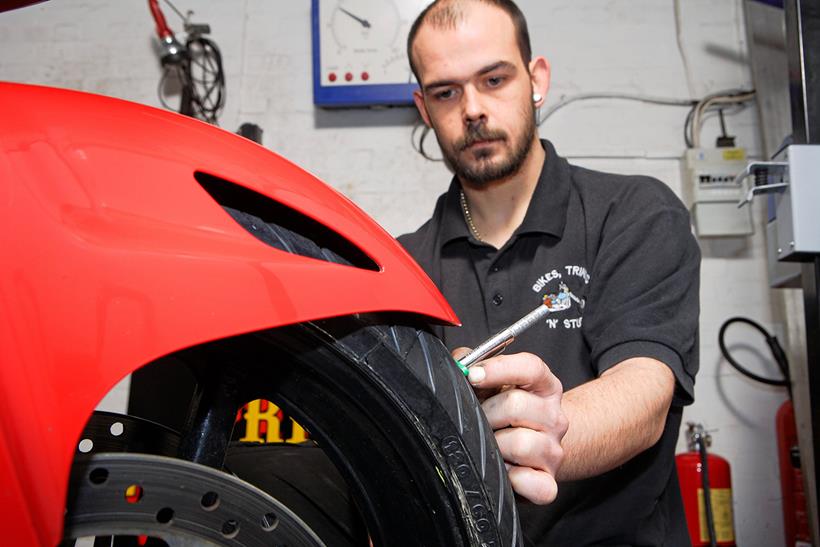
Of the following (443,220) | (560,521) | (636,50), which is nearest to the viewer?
(560,521)

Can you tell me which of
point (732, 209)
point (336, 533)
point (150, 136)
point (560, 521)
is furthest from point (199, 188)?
point (732, 209)

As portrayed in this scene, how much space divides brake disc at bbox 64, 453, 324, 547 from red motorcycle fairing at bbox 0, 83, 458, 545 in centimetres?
4

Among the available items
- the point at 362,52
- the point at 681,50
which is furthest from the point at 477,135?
the point at 681,50

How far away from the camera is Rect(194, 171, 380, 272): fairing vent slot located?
0.39 m

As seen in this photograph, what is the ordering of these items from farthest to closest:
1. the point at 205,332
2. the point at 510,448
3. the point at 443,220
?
the point at 443,220 < the point at 510,448 < the point at 205,332

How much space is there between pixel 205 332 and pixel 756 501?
82.8 inches

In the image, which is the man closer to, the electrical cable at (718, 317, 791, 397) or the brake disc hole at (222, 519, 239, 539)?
the brake disc hole at (222, 519, 239, 539)

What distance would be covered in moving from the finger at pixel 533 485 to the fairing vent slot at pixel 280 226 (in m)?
0.20

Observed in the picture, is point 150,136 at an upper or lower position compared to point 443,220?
lower

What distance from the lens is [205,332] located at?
0.34m

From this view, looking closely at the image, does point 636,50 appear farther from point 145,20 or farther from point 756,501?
point 145,20

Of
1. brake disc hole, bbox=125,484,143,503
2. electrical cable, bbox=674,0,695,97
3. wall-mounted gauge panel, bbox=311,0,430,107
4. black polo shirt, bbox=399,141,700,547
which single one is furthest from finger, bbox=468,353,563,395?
electrical cable, bbox=674,0,695,97

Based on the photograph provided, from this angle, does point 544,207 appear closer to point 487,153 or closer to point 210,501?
point 487,153

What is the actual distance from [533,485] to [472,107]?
816 mm
